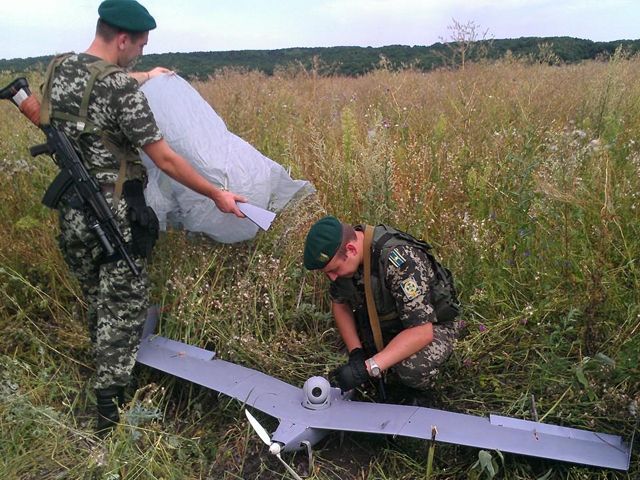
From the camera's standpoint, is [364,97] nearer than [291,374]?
No

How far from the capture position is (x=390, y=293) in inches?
90.7

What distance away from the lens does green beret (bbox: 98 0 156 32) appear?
86.8 inches

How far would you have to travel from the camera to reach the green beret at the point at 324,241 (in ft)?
6.89

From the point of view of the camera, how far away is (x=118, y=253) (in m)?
2.46

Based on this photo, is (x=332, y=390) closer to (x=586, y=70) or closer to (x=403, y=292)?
(x=403, y=292)

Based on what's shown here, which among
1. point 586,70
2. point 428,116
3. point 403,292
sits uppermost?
point 586,70

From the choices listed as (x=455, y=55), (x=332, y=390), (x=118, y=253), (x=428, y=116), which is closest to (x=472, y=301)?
(x=332, y=390)

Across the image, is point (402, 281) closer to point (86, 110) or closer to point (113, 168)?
point (113, 168)

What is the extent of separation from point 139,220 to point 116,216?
101 mm

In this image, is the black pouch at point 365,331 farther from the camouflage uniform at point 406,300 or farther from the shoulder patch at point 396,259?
the shoulder patch at point 396,259

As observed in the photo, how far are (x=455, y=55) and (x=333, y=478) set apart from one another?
4.37 metres

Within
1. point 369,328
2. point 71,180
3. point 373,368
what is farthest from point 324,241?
point 71,180

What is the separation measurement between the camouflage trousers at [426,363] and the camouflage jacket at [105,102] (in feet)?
4.82

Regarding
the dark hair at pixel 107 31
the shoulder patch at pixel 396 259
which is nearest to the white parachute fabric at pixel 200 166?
the dark hair at pixel 107 31
